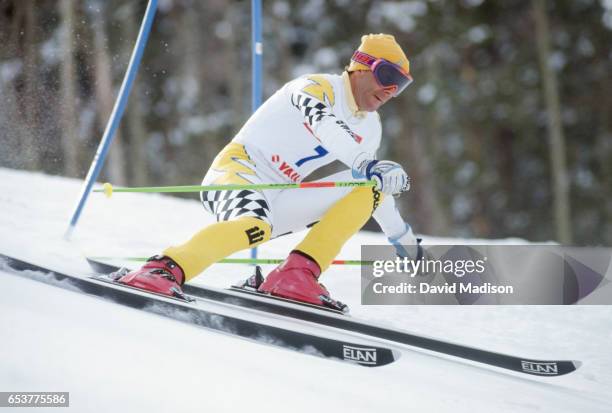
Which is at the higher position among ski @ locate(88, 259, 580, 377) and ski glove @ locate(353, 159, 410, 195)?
ski glove @ locate(353, 159, 410, 195)

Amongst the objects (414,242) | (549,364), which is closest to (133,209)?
(414,242)

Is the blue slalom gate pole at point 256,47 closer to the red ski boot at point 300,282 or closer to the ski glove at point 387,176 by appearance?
the red ski boot at point 300,282

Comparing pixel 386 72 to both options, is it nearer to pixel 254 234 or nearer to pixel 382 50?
pixel 382 50

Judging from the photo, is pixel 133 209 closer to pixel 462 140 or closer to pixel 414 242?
pixel 414 242

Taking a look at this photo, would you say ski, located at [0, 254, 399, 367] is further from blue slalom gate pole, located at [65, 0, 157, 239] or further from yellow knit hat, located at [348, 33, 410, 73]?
blue slalom gate pole, located at [65, 0, 157, 239]

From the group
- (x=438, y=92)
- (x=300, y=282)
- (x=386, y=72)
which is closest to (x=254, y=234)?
(x=300, y=282)

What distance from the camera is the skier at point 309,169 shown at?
2811mm

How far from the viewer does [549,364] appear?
9.09 feet

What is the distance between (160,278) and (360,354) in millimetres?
695

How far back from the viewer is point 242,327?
247 cm

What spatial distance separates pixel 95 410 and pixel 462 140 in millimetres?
14133

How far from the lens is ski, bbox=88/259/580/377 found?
277cm

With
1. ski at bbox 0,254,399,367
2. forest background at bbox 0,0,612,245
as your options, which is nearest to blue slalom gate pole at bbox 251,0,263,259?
ski at bbox 0,254,399,367

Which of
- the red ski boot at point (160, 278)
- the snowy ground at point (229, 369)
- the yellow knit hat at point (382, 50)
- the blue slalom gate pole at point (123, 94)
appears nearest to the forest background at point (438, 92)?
the blue slalom gate pole at point (123, 94)
